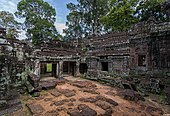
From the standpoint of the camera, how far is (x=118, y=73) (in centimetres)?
1224

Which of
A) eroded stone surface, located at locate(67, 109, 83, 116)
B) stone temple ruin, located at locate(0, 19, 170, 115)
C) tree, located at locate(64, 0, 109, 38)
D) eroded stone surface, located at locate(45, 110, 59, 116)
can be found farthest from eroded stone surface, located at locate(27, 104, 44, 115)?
tree, located at locate(64, 0, 109, 38)

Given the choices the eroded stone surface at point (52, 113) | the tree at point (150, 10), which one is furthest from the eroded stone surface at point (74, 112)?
the tree at point (150, 10)

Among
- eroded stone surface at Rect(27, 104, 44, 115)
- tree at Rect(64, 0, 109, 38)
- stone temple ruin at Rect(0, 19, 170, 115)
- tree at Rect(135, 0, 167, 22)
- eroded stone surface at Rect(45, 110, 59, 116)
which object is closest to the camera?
eroded stone surface at Rect(45, 110, 59, 116)

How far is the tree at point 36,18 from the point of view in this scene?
73.6 feet

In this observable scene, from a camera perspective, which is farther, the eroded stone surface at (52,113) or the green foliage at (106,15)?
the green foliage at (106,15)

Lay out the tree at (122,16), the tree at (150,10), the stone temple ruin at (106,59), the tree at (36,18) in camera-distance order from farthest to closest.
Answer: the tree at (36,18)
the tree at (122,16)
the tree at (150,10)
the stone temple ruin at (106,59)

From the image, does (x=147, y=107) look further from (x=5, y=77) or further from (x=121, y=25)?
(x=121, y=25)

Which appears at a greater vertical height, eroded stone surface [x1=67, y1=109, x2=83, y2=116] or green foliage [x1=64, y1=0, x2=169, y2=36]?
green foliage [x1=64, y1=0, x2=169, y2=36]

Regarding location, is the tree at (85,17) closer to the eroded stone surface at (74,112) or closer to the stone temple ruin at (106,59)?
the stone temple ruin at (106,59)

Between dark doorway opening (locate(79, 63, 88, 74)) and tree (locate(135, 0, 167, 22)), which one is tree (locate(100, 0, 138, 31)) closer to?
tree (locate(135, 0, 167, 22))

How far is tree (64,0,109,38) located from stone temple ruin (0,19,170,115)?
14.0 meters

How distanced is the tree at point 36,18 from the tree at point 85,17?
607 cm

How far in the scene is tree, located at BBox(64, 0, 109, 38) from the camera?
27.9 m

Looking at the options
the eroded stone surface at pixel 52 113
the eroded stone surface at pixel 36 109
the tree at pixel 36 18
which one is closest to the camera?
the eroded stone surface at pixel 52 113
